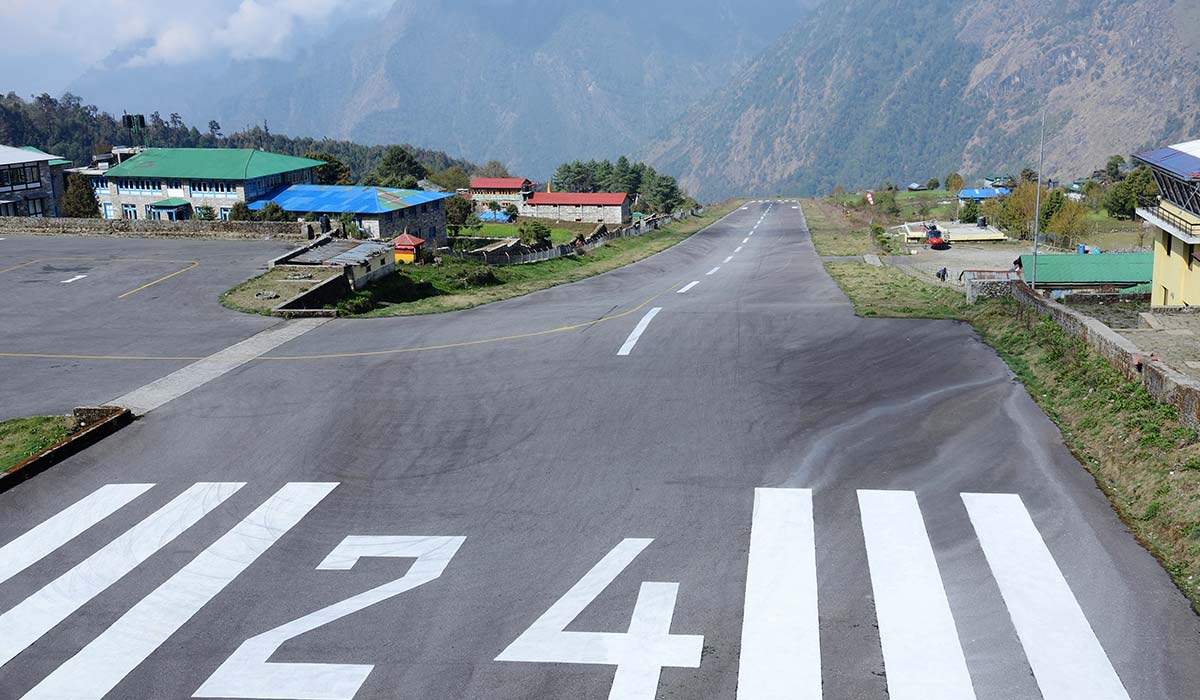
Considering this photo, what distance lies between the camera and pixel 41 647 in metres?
13.3

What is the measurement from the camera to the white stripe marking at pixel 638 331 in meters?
29.7

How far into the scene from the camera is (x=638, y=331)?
32.4m

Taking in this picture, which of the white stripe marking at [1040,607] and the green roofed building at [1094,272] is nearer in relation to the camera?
the white stripe marking at [1040,607]

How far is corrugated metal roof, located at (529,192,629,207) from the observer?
149625 millimetres

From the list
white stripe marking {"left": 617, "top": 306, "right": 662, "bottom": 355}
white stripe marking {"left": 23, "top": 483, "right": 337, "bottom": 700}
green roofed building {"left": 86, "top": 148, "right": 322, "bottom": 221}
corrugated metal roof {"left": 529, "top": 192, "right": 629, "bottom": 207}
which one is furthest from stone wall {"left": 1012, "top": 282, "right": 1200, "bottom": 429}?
corrugated metal roof {"left": 529, "top": 192, "right": 629, "bottom": 207}

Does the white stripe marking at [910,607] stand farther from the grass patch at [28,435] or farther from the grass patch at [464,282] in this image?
the grass patch at [464,282]

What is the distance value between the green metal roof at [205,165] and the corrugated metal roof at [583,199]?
65.0m

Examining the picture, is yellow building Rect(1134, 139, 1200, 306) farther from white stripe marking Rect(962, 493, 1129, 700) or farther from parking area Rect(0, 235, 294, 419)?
parking area Rect(0, 235, 294, 419)

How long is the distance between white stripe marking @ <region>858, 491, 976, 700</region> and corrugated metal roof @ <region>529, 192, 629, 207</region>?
441 ft

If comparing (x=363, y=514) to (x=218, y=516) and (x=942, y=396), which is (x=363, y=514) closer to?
(x=218, y=516)

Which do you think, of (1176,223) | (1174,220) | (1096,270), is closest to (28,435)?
(1176,223)

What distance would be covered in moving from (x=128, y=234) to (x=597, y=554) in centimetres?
5215

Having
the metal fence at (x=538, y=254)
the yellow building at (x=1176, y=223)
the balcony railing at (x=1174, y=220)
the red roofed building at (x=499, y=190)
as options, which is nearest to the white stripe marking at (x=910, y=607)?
the yellow building at (x=1176, y=223)

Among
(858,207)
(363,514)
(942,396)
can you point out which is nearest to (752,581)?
(363,514)
